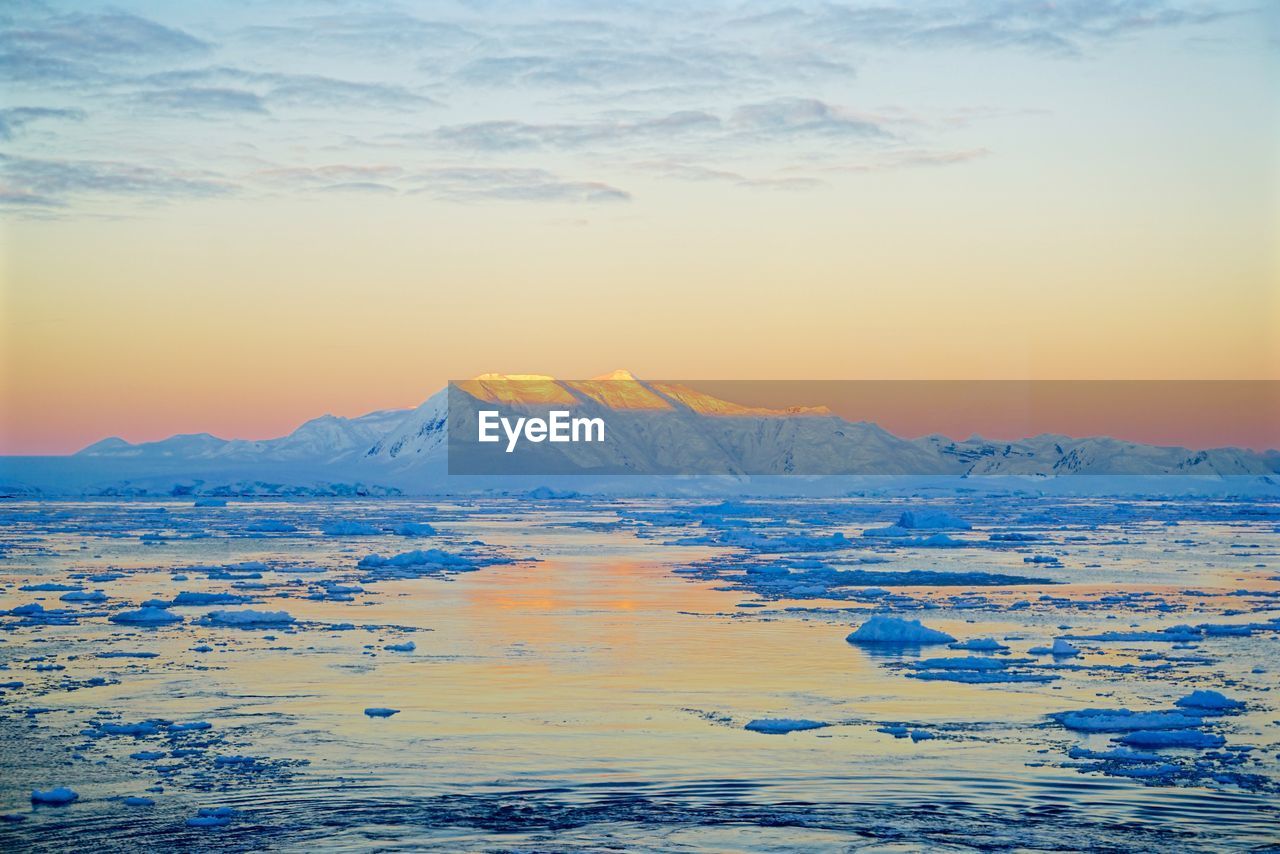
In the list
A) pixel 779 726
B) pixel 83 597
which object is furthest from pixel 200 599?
pixel 779 726

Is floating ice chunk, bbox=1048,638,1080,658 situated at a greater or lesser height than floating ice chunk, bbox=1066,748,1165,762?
greater

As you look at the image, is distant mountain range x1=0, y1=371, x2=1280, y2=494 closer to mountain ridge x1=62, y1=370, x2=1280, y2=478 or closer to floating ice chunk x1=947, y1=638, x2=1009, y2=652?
mountain ridge x1=62, y1=370, x2=1280, y2=478

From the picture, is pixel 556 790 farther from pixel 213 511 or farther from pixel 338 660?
pixel 213 511

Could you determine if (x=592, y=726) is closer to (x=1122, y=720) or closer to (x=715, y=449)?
(x=1122, y=720)

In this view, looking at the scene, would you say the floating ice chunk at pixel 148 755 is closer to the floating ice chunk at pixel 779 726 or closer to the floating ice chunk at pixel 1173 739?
the floating ice chunk at pixel 779 726

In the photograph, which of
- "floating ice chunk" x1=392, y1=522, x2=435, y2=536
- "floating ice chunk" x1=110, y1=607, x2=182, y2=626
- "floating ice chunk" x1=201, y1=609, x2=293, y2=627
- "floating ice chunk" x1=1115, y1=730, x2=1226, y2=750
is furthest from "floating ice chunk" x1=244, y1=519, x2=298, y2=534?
"floating ice chunk" x1=1115, y1=730, x2=1226, y2=750

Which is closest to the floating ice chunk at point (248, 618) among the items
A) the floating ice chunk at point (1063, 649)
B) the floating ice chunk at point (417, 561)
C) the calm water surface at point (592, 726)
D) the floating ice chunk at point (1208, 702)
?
the calm water surface at point (592, 726)
